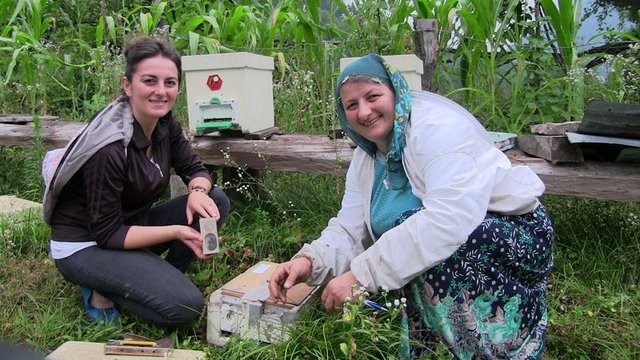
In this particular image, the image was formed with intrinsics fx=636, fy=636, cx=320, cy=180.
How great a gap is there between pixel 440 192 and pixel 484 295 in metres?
0.39

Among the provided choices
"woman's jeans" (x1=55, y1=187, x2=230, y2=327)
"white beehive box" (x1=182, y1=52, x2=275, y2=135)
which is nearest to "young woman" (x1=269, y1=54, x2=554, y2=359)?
"woman's jeans" (x1=55, y1=187, x2=230, y2=327)

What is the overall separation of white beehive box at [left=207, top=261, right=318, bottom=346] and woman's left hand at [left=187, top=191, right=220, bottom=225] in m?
0.31

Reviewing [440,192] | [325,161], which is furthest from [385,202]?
[325,161]

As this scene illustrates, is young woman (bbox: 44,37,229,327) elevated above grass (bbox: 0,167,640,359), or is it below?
above

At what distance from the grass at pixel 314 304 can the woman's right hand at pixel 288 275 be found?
0.15m

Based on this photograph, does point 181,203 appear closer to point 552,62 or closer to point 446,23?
point 446,23

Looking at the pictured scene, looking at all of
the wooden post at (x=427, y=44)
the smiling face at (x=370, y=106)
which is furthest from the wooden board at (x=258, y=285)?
the wooden post at (x=427, y=44)

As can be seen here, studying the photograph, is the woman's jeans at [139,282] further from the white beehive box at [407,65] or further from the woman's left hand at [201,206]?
the white beehive box at [407,65]

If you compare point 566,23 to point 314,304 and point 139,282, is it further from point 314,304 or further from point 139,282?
point 139,282

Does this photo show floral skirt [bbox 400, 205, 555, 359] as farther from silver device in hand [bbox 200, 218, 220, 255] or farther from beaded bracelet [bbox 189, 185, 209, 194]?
beaded bracelet [bbox 189, 185, 209, 194]

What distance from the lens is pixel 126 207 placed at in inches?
104

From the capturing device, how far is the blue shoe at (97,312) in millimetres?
2619

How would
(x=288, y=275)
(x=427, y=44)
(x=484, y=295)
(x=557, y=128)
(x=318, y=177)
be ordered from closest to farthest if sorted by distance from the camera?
(x=484, y=295), (x=288, y=275), (x=557, y=128), (x=427, y=44), (x=318, y=177)

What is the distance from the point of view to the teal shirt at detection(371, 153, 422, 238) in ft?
7.03
